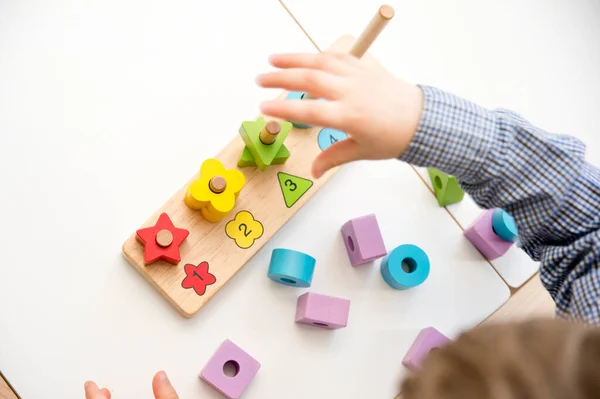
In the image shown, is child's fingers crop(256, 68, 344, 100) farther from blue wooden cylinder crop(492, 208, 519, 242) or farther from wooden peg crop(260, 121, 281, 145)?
blue wooden cylinder crop(492, 208, 519, 242)

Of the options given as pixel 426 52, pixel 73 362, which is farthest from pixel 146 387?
pixel 426 52

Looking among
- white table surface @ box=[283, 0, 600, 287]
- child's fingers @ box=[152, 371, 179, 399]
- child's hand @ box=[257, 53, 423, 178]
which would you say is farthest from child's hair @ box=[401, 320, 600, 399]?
white table surface @ box=[283, 0, 600, 287]

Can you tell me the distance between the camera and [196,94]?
0.67m

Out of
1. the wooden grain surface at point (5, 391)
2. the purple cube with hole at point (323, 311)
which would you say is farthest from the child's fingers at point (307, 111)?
the wooden grain surface at point (5, 391)

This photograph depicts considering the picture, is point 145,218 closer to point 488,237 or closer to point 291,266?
point 291,266

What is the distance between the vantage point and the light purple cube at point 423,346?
646mm

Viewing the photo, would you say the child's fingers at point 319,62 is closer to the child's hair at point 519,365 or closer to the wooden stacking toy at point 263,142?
the wooden stacking toy at point 263,142

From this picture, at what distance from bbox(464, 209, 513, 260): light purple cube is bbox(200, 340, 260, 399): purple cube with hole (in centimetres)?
29

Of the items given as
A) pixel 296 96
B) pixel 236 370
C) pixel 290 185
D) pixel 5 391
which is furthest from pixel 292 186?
pixel 5 391

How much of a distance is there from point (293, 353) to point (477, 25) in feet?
1.66

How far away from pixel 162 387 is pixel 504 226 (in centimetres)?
41

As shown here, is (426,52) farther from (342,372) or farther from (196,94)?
(342,372)

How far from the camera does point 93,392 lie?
1.81 feet

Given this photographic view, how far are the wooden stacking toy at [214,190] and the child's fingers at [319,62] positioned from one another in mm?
159
